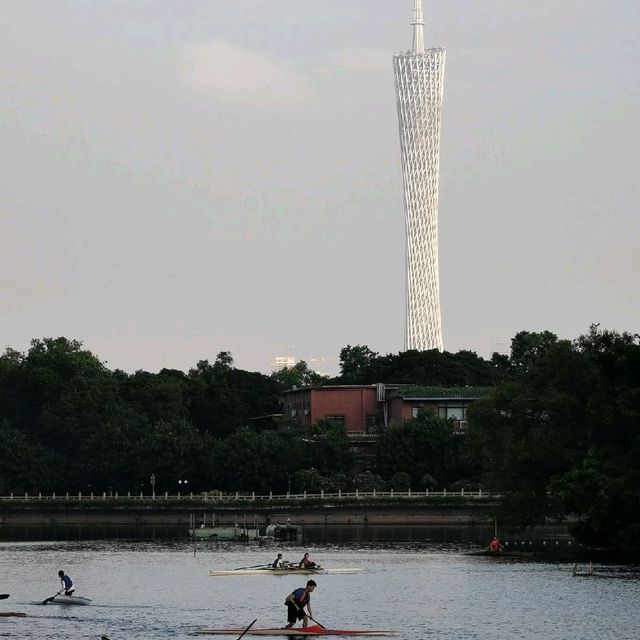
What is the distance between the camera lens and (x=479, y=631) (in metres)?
74.2

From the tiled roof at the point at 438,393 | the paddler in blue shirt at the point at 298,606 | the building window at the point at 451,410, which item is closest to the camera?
the paddler in blue shirt at the point at 298,606

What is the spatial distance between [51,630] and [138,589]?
17124mm

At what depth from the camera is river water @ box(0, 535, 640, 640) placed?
7544 cm

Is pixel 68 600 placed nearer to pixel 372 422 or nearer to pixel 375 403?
pixel 372 422

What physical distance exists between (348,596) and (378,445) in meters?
83.9

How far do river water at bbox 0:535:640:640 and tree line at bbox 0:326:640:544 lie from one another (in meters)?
6.19

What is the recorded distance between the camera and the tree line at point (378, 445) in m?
108

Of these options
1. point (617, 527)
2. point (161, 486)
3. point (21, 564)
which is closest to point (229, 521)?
point (161, 486)

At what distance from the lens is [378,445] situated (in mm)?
171750

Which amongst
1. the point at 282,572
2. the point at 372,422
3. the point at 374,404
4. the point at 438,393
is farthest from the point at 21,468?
the point at 282,572

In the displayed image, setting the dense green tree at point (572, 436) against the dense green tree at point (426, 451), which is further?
the dense green tree at point (426, 451)

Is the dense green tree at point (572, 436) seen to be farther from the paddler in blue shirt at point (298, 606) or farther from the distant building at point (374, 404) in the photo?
the distant building at point (374, 404)

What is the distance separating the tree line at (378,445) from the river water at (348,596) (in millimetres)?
6193

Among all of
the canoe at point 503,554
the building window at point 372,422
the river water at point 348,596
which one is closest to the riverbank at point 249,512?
the building window at point 372,422
